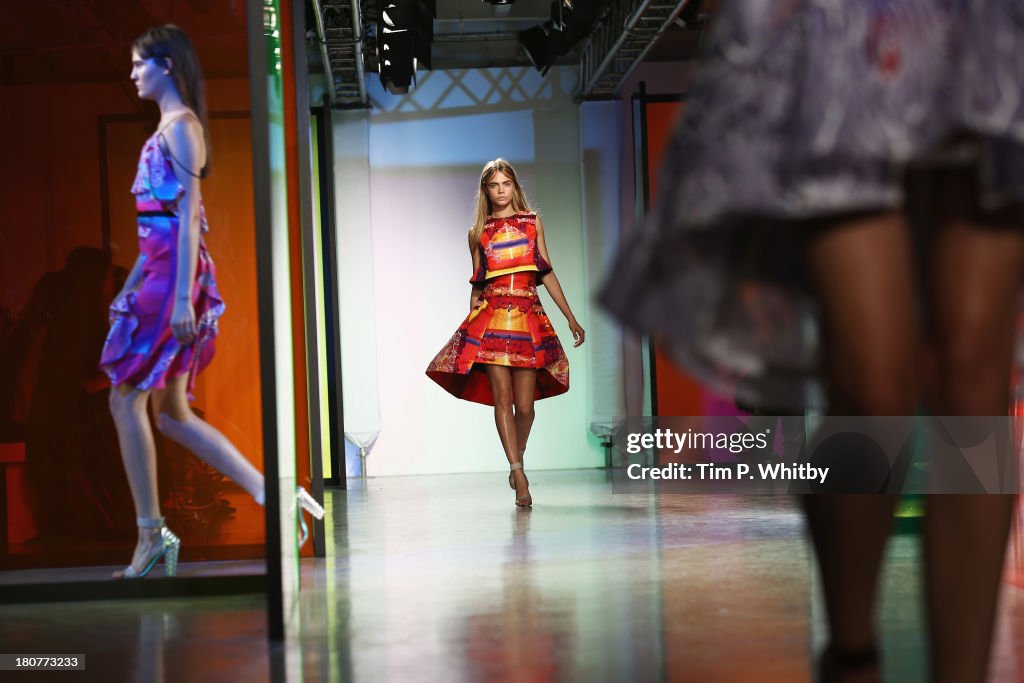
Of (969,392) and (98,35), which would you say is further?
(98,35)

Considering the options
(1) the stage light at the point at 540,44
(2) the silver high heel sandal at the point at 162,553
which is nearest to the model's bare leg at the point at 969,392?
(2) the silver high heel sandal at the point at 162,553

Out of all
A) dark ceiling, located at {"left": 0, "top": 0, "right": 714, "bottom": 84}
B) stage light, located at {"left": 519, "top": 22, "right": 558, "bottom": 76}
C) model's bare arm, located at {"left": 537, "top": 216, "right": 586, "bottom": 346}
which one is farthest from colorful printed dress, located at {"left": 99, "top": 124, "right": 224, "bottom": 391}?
stage light, located at {"left": 519, "top": 22, "right": 558, "bottom": 76}

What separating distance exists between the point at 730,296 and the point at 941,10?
290 mm

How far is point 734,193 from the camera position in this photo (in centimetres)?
92

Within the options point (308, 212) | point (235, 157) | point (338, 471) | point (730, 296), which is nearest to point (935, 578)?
point (730, 296)

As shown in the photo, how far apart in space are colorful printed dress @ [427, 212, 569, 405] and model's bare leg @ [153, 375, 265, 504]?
236cm

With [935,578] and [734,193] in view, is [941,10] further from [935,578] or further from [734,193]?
[935,578]

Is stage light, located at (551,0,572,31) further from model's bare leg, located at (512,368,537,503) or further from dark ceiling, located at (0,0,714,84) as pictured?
dark ceiling, located at (0,0,714,84)

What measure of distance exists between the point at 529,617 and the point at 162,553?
1002mm

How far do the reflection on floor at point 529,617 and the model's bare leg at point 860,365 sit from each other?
0.75m

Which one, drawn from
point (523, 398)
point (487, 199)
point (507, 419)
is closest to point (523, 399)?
point (523, 398)

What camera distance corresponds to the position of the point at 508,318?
5.04 meters

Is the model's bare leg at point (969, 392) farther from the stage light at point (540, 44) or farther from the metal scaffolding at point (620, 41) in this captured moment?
the stage light at point (540, 44)

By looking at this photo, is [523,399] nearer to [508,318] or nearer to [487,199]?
[508,318]
